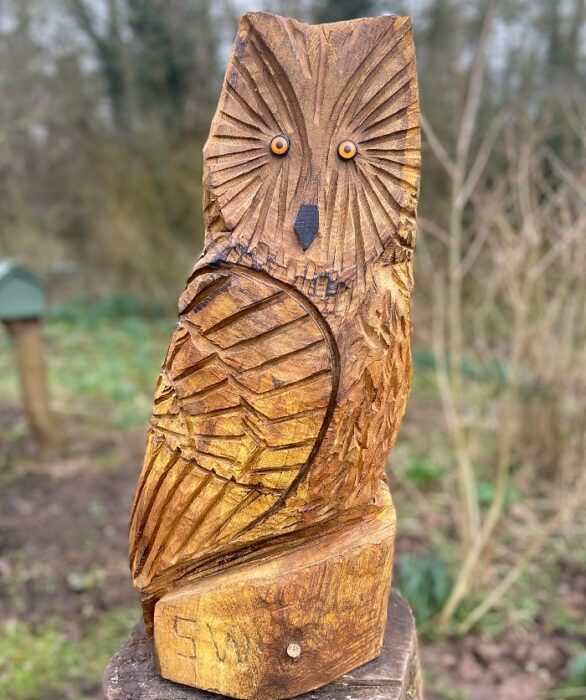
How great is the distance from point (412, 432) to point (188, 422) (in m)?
4.04

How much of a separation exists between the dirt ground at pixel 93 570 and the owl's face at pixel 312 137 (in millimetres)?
2194

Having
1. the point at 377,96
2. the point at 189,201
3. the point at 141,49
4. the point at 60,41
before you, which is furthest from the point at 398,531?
the point at 60,41

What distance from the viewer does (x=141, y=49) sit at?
8.53 meters

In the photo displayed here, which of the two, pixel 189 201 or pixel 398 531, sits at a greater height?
pixel 189 201

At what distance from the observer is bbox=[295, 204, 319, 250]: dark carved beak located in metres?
1.29

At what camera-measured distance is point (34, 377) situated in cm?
453

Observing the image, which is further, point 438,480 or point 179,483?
point 438,480

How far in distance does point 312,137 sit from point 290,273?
28 cm

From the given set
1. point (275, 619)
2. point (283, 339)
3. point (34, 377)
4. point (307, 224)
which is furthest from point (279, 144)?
point (34, 377)

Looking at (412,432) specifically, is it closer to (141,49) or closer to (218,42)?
(218,42)

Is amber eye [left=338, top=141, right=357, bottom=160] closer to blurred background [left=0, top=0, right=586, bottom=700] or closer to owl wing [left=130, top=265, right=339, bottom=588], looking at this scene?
owl wing [left=130, top=265, right=339, bottom=588]

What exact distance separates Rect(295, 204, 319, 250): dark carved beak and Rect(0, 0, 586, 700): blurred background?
1.22 metres

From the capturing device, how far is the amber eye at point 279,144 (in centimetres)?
130

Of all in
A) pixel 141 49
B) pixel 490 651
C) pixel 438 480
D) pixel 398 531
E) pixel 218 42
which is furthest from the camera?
pixel 141 49
